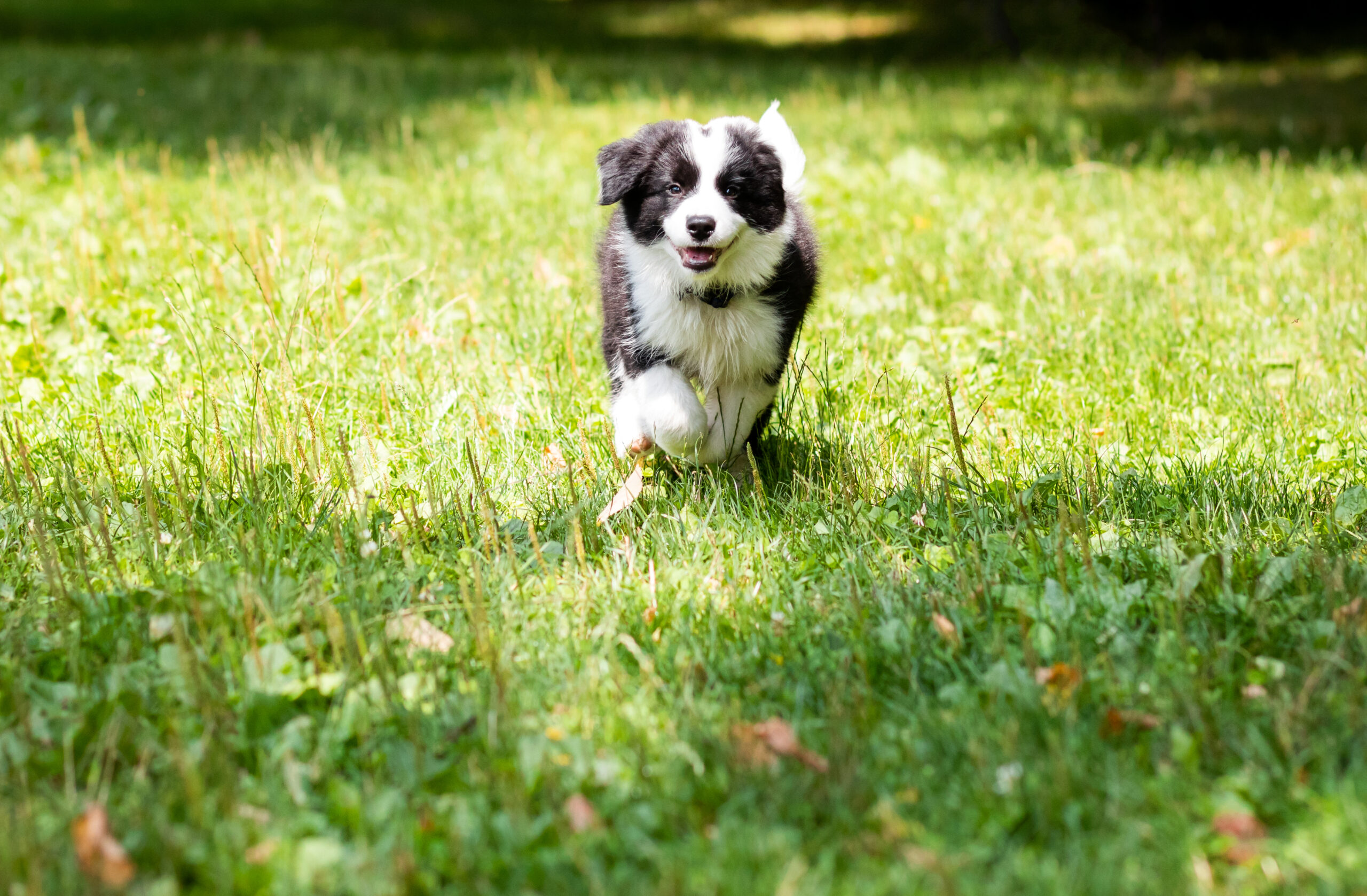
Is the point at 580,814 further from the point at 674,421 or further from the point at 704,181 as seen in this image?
the point at 704,181

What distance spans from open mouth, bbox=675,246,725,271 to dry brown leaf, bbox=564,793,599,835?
5.38ft

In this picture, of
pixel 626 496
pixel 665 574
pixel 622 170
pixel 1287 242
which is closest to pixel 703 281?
pixel 622 170

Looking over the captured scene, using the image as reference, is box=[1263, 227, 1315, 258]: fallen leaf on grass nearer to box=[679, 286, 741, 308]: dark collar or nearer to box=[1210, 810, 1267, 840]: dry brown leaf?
box=[679, 286, 741, 308]: dark collar

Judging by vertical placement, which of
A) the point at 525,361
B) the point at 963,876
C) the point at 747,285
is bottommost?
the point at 963,876

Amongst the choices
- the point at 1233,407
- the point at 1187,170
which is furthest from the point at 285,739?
the point at 1187,170

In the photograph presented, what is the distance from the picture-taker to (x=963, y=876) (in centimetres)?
187

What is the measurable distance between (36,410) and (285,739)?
7.33 ft

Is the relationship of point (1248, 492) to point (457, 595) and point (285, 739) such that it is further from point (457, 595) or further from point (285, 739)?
point (285, 739)

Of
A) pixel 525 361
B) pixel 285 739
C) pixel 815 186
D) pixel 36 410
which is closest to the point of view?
pixel 285 739

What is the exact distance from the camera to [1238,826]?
1.95 m

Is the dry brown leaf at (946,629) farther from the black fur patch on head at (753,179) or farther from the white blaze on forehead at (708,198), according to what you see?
the black fur patch on head at (753,179)

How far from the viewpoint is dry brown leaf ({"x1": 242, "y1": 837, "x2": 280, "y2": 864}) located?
6.30 ft

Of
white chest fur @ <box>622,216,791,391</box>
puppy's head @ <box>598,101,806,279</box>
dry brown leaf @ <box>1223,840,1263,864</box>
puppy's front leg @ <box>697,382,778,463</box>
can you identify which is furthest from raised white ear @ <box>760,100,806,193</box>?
dry brown leaf @ <box>1223,840,1263,864</box>

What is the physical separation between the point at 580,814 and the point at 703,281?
5.89ft
